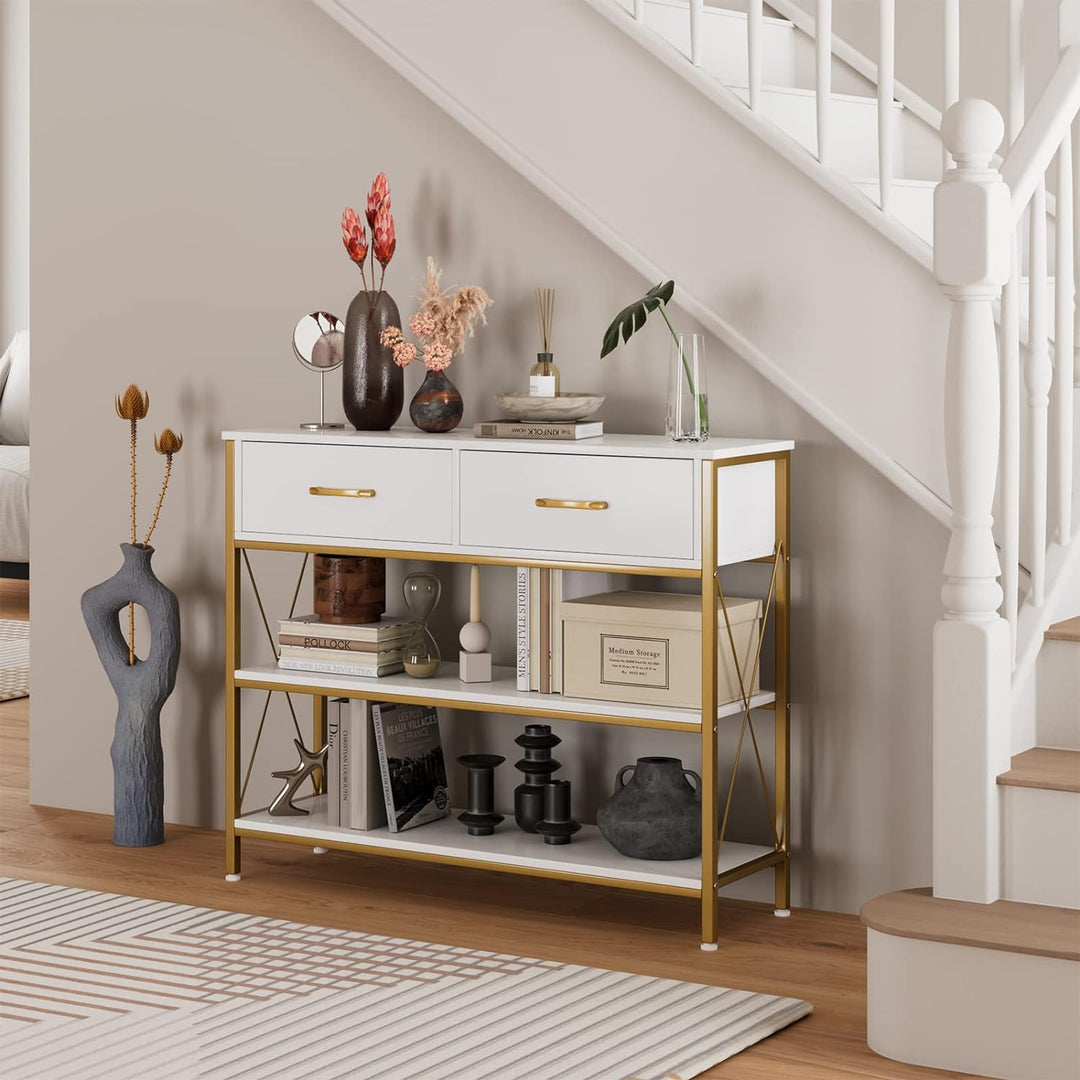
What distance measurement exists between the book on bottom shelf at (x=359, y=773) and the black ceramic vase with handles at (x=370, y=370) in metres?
0.56

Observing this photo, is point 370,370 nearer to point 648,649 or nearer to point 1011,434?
point 648,649

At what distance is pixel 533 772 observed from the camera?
344 cm

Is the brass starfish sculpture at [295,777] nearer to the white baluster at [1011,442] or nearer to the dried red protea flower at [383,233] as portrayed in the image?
the dried red protea flower at [383,233]

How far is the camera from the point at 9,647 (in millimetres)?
6047

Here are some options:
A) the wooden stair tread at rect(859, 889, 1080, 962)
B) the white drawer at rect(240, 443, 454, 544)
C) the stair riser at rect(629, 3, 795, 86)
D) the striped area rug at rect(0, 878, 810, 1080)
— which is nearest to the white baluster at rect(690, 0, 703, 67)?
the stair riser at rect(629, 3, 795, 86)

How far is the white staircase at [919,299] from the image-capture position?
2.59 m

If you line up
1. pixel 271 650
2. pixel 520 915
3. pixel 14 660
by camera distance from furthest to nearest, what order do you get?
pixel 14 660, pixel 271 650, pixel 520 915

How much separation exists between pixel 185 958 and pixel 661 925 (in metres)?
0.86

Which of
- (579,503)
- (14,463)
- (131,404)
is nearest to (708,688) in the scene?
(579,503)

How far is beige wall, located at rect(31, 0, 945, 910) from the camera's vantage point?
3.31 metres

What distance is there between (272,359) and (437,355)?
61 centimetres

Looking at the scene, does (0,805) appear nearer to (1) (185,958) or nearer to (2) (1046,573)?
(1) (185,958)

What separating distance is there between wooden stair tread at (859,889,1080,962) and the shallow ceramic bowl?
41.5 inches

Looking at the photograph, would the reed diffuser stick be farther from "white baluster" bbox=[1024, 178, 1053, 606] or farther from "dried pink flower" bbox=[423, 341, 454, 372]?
"white baluster" bbox=[1024, 178, 1053, 606]
